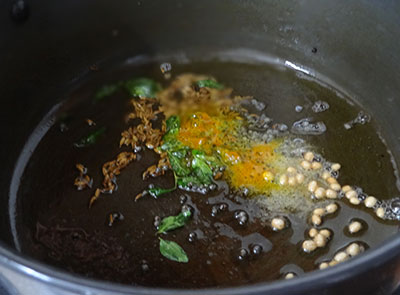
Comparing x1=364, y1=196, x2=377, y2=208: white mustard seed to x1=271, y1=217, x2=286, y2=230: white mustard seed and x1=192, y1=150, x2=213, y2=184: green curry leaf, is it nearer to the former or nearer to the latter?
x1=271, y1=217, x2=286, y2=230: white mustard seed

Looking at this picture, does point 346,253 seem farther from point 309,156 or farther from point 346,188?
point 309,156

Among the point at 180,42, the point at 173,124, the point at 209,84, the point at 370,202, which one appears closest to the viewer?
the point at 370,202

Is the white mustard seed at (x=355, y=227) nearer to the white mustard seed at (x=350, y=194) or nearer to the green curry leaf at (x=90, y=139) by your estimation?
the white mustard seed at (x=350, y=194)

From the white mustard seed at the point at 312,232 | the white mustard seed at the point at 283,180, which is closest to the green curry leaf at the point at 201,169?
the white mustard seed at the point at 283,180

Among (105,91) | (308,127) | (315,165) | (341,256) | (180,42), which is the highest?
(180,42)

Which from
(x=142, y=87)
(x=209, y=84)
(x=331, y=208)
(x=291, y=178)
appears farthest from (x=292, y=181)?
(x=142, y=87)
